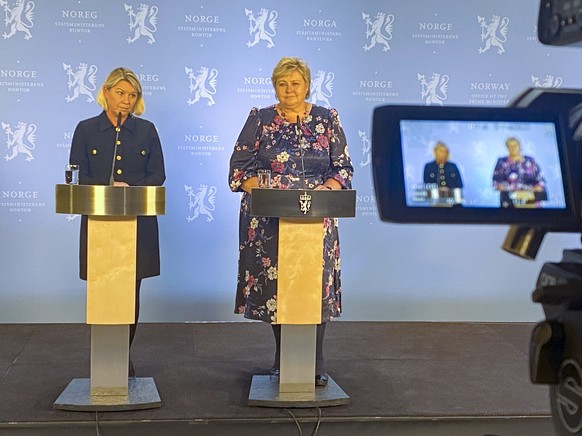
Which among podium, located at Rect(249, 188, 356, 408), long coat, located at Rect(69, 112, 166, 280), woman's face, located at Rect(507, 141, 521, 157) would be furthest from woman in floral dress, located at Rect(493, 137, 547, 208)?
long coat, located at Rect(69, 112, 166, 280)

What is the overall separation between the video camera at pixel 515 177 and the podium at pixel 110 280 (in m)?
2.06

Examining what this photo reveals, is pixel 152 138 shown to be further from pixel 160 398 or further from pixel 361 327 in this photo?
pixel 361 327

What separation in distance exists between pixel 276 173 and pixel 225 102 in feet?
5.11

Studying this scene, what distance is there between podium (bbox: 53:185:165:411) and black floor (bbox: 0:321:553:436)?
0.09 metres

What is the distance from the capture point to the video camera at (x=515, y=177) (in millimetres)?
795

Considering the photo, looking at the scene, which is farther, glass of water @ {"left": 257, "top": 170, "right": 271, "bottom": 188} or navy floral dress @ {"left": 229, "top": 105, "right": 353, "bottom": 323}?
navy floral dress @ {"left": 229, "top": 105, "right": 353, "bottom": 323}

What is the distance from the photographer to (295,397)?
2988 millimetres

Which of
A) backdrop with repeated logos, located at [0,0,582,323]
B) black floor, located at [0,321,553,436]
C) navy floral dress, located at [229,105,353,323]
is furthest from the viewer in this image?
backdrop with repeated logos, located at [0,0,582,323]

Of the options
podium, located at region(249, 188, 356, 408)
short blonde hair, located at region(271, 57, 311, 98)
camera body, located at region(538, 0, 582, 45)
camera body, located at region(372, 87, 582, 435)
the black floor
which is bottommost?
the black floor

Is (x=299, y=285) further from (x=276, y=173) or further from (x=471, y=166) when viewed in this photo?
(x=471, y=166)

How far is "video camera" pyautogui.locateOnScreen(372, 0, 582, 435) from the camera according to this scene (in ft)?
2.61

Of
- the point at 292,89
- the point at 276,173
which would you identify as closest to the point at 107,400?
the point at 276,173

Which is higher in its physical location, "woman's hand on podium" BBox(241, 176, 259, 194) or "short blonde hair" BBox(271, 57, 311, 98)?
"short blonde hair" BBox(271, 57, 311, 98)

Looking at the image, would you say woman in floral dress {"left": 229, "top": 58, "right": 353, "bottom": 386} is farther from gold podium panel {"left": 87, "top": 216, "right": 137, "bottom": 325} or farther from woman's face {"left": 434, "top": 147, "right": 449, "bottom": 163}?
woman's face {"left": 434, "top": 147, "right": 449, "bottom": 163}
